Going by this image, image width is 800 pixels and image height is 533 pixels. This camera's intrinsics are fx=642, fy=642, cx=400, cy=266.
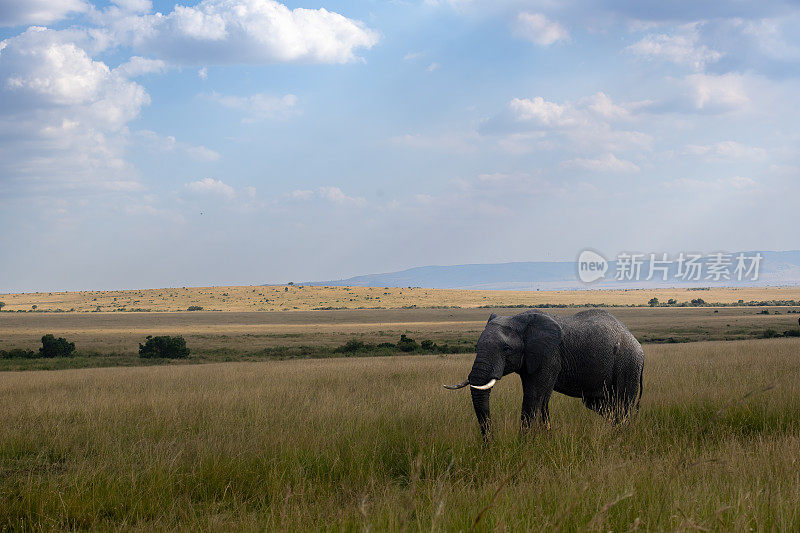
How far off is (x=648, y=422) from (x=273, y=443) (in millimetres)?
4929

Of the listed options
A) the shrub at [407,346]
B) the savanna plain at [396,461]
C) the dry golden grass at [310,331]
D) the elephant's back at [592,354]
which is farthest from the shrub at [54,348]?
the elephant's back at [592,354]

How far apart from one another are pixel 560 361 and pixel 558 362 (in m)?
0.15

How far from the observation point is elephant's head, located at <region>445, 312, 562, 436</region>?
8.08 m

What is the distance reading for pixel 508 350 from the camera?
27.6ft

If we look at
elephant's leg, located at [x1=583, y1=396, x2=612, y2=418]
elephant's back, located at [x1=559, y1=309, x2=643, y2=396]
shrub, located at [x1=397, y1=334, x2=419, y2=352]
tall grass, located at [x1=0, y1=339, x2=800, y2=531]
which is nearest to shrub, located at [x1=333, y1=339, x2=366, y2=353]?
shrub, located at [x1=397, y1=334, x2=419, y2=352]

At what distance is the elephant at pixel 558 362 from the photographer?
821 centimetres

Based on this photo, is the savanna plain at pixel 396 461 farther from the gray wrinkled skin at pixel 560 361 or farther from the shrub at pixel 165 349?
the shrub at pixel 165 349

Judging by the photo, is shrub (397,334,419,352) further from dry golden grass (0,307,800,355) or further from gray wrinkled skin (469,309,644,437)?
gray wrinkled skin (469,309,644,437)

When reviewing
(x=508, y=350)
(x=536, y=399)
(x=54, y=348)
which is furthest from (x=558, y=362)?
(x=54, y=348)

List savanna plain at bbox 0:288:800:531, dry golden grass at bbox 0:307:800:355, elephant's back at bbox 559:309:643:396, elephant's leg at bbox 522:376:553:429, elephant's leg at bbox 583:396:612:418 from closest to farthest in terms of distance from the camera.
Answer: savanna plain at bbox 0:288:800:531 < elephant's leg at bbox 522:376:553:429 < elephant's back at bbox 559:309:643:396 < elephant's leg at bbox 583:396:612:418 < dry golden grass at bbox 0:307:800:355

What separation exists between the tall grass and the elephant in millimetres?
394

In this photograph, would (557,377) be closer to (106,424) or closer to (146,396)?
(106,424)

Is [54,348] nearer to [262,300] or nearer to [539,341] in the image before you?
[539,341]

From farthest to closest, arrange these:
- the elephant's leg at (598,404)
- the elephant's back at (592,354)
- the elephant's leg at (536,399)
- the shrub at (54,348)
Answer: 1. the shrub at (54,348)
2. the elephant's leg at (598,404)
3. the elephant's back at (592,354)
4. the elephant's leg at (536,399)
